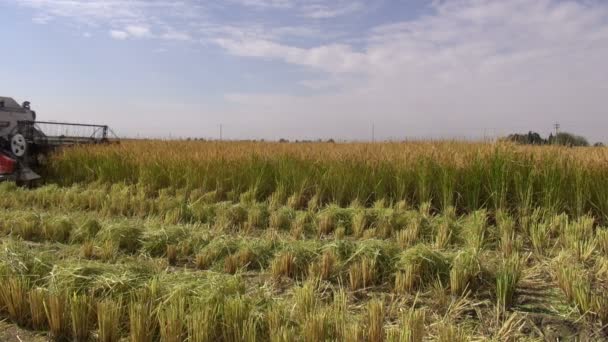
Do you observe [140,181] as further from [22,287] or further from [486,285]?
[486,285]

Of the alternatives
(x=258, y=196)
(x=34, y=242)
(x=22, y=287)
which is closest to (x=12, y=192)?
(x=34, y=242)

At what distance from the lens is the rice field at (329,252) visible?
2695mm

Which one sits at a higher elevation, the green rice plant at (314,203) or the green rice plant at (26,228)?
the green rice plant at (314,203)

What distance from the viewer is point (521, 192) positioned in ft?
19.0

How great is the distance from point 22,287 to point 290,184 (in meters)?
4.83

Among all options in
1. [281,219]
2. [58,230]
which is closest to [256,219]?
[281,219]

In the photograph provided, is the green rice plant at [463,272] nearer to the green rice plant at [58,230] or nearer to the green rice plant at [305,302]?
the green rice plant at [305,302]

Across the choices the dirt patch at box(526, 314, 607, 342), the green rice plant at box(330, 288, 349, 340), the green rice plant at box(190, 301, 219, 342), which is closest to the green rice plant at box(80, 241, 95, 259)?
the green rice plant at box(190, 301, 219, 342)

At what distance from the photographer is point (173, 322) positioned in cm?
251

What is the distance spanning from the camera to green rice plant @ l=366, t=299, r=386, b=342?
2469 millimetres

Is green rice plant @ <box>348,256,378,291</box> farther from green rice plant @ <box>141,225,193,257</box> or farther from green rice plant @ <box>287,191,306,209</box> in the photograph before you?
green rice plant @ <box>287,191,306,209</box>

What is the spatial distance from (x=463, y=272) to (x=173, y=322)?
1.95 metres

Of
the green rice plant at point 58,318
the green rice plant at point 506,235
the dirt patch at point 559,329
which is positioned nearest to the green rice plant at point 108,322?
the green rice plant at point 58,318

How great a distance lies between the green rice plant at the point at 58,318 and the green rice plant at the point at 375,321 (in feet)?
5.50
